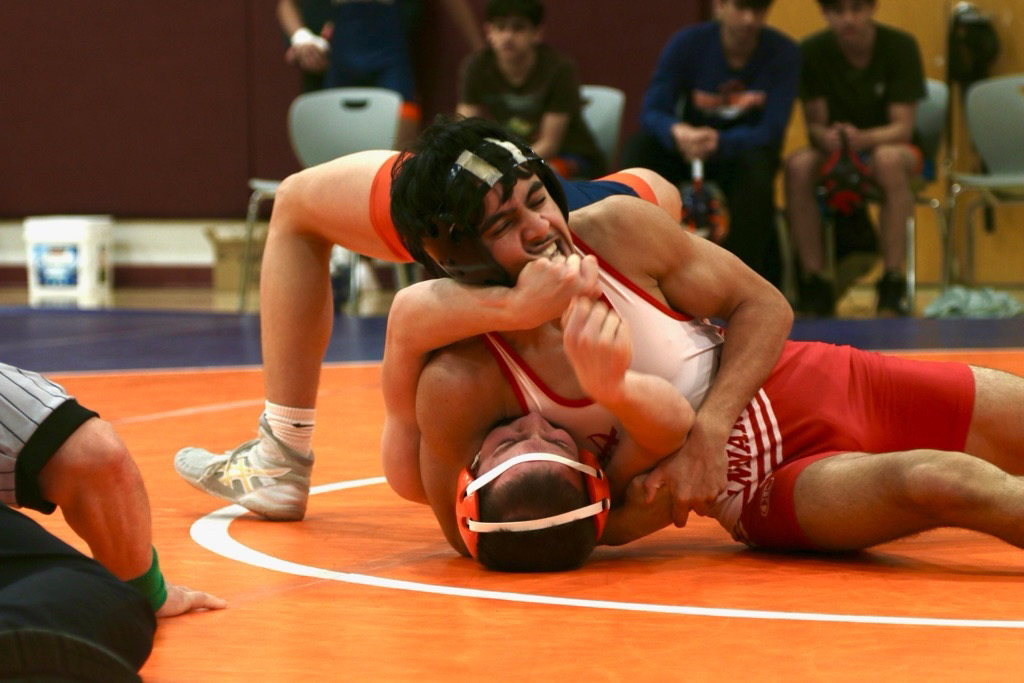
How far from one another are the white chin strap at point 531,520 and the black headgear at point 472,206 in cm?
29

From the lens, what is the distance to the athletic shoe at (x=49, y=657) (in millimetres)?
1527

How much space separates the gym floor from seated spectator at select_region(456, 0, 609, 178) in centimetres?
408

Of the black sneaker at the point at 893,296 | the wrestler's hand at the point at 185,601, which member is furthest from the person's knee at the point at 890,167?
the wrestler's hand at the point at 185,601

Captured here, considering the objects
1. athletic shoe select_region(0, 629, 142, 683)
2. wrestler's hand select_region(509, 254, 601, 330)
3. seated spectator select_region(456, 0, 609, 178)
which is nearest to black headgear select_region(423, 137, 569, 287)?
wrestler's hand select_region(509, 254, 601, 330)

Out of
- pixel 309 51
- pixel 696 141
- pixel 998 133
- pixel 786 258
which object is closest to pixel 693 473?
pixel 696 141

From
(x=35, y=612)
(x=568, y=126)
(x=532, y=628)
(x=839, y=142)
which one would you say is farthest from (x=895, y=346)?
(x=35, y=612)

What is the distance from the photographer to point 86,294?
30.6 feet

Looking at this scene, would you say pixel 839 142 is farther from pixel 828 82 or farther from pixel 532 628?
pixel 532 628

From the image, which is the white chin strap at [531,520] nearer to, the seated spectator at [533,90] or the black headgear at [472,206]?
the black headgear at [472,206]

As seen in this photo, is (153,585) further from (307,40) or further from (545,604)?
(307,40)

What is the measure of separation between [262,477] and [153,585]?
33.9 inches

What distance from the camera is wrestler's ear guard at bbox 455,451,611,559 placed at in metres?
2.36

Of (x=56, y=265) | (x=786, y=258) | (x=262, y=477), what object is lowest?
(x=56, y=265)

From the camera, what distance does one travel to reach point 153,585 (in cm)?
211
